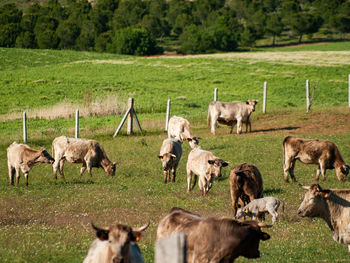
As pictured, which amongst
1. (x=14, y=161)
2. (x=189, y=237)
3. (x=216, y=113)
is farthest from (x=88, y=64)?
(x=189, y=237)

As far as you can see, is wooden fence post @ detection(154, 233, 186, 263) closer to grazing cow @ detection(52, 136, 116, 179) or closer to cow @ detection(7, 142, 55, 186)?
cow @ detection(7, 142, 55, 186)

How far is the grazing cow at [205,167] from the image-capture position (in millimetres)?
16984

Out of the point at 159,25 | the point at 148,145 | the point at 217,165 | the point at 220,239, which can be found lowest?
the point at 148,145

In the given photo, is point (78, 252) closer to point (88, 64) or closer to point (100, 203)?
point (100, 203)

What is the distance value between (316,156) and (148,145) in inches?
397

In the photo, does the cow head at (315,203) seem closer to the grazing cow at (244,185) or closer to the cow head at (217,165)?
the grazing cow at (244,185)

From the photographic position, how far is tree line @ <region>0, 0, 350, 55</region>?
11931 centimetres

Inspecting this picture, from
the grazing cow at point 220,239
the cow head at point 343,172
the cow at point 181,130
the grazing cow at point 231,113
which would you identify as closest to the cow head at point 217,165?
the cow head at point 343,172

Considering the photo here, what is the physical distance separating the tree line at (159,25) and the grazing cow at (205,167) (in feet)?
322

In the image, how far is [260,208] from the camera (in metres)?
13.4

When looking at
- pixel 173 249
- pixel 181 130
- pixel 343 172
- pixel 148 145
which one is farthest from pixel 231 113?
pixel 173 249

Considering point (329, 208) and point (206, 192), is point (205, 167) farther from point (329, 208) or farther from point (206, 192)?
point (329, 208)

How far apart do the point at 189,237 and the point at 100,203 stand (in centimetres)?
820

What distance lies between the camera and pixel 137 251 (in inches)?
303
